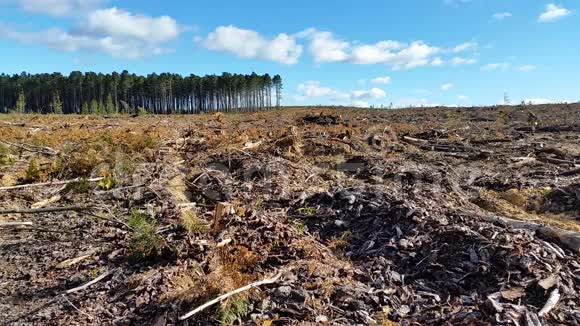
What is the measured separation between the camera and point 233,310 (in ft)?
11.3

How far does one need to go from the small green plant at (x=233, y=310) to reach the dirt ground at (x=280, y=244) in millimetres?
11

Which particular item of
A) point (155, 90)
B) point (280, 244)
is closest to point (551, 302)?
point (280, 244)

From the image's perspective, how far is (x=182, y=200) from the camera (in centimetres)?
635

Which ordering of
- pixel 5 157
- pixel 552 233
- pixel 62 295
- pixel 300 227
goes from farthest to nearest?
pixel 5 157
pixel 300 227
pixel 552 233
pixel 62 295

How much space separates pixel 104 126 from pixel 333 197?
11361mm

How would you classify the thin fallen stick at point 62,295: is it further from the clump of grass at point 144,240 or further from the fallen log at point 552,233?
the fallen log at point 552,233

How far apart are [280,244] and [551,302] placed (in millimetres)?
2390

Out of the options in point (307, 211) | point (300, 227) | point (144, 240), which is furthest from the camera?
point (307, 211)

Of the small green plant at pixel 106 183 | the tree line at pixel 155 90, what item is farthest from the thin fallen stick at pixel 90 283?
the tree line at pixel 155 90

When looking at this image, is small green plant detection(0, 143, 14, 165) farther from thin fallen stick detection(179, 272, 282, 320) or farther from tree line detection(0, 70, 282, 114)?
tree line detection(0, 70, 282, 114)

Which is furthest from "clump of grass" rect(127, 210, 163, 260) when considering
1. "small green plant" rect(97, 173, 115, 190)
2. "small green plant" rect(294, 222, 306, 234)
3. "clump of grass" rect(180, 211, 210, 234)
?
"small green plant" rect(97, 173, 115, 190)

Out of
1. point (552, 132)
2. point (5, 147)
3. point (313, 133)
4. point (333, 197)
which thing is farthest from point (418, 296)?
point (552, 132)

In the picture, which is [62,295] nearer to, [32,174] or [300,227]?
[300,227]

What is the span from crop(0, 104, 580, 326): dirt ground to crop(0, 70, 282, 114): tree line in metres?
61.7
